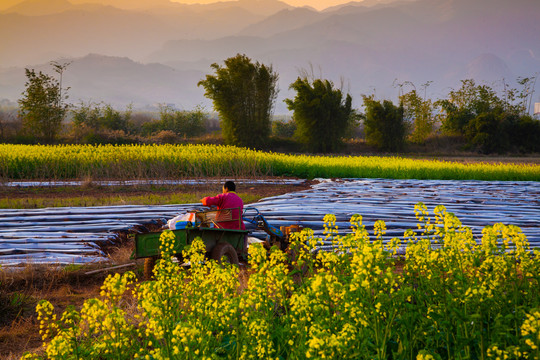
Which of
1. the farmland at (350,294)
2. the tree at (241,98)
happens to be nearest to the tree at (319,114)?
the tree at (241,98)

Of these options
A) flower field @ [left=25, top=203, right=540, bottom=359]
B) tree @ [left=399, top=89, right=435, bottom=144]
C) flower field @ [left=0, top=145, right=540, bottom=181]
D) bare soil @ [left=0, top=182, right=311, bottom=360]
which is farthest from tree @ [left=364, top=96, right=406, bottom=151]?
flower field @ [left=25, top=203, right=540, bottom=359]

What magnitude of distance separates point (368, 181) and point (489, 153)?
19.8 metres

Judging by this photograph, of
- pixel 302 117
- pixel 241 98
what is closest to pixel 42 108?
pixel 241 98

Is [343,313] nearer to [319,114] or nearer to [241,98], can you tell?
[241,98]

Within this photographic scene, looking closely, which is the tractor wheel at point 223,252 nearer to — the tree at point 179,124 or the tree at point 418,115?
the tree at point 418,115

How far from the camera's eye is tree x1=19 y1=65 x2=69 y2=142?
25938 millimetres

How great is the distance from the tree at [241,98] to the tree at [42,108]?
7888mm

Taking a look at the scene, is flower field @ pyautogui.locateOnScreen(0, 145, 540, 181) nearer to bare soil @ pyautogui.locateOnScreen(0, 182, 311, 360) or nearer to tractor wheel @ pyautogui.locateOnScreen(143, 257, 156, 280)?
bare soil @ pyautogui.locateOnScreen(0, 182, 311, 360)

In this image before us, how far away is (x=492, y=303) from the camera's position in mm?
3113

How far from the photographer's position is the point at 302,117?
2919 cm

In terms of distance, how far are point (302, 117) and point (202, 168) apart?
44.1 ft

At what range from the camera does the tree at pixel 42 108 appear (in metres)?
25.9

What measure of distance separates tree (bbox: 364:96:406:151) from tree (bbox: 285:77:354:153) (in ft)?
5.45

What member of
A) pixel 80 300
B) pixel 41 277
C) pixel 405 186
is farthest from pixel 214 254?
pixel 405 186
